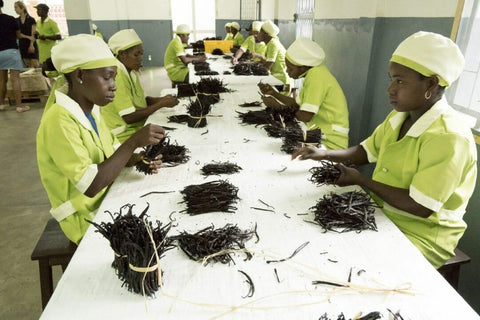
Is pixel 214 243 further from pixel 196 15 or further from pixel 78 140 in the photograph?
pixel 196 15

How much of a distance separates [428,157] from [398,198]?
0.74 feet

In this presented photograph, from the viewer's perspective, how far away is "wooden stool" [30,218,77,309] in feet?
6.33

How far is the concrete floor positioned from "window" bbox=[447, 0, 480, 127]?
3.25m

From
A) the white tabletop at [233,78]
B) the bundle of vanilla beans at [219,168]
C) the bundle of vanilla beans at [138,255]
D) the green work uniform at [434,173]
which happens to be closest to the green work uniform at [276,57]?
the white tabletop at [233,78]

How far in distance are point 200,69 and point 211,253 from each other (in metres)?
4.73

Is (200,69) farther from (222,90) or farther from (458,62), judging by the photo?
(458,62)

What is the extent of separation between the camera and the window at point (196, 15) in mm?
13031

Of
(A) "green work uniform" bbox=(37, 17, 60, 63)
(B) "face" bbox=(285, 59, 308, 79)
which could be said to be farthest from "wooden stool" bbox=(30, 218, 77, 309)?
(A) "green work uniform" bbox=(37, 17, 60, 63)

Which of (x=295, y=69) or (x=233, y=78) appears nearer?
(x=295, y=69)

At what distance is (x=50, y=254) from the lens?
192cm

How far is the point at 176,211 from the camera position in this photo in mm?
1663

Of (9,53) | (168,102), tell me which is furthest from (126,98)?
(9,53)

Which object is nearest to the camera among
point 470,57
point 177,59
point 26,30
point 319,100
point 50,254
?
point 50,254

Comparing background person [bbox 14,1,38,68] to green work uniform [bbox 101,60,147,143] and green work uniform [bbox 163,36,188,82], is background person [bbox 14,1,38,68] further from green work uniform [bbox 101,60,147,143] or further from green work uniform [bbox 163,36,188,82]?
green work uniform [bbox 101,60,147,143]
